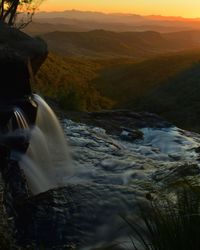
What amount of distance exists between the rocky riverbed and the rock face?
243cm

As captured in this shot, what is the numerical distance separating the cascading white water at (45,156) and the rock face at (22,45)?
3.28 ft

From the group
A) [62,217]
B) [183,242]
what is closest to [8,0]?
[62,217]

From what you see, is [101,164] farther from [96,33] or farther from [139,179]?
[96,33]

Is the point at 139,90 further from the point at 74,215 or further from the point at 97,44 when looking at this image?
the point at 97,44

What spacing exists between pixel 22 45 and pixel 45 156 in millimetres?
2466

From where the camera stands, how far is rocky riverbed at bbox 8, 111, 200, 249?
717cm

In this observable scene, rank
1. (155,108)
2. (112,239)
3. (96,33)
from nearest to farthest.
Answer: (112,239)
(155,108)
(96,33)

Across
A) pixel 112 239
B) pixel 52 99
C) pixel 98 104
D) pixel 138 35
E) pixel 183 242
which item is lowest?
pixel 138 35

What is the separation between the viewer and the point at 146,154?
1341cm

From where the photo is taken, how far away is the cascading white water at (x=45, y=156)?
9.17 metres

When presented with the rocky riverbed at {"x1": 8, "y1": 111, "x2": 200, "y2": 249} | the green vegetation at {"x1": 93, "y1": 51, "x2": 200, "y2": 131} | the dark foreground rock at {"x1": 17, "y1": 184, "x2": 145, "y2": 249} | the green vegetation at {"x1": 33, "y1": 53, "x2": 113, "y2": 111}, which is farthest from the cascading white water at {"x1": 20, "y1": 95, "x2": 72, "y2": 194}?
the green vegetation at {"x1": 93, "y1": 51, "x2": 200, "y2": 131}

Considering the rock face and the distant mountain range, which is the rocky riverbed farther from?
the distant mountain range

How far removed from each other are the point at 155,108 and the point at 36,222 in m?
19.1

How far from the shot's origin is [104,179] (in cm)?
1006
